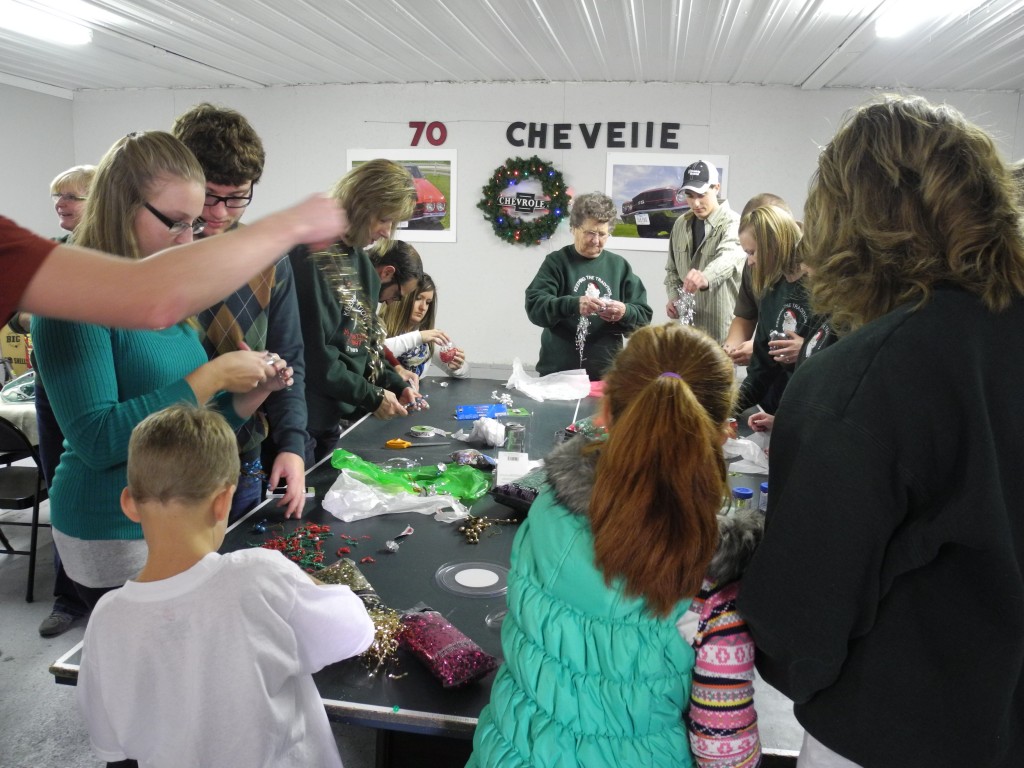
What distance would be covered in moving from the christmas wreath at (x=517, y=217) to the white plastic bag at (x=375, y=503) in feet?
14.7

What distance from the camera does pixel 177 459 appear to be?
3.86 ft

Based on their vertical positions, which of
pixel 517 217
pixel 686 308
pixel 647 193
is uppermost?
pixel 647 193

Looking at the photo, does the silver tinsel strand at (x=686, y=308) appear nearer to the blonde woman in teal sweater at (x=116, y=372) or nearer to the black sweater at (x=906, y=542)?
the blonde woman in teal sweater at (x=116, y=372)

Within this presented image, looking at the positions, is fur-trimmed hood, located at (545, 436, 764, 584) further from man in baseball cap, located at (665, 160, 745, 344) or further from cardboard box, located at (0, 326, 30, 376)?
cardboard box, located at (0, 326, 30, 376)

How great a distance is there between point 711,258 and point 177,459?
3.77 metres

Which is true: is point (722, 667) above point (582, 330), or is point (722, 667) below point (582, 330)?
below

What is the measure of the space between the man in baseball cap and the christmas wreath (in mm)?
1647

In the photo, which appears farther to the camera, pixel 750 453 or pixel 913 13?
pixel 913 13

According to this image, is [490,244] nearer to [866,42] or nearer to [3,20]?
[866,42]

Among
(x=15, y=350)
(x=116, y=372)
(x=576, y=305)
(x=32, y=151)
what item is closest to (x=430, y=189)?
(x=576, y=305)

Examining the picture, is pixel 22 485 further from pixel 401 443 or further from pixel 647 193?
pixel 647 193

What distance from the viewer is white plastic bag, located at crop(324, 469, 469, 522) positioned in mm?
1879

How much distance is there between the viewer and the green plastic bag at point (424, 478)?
6.72ft

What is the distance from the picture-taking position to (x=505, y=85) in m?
6.01
